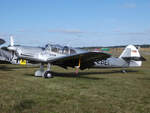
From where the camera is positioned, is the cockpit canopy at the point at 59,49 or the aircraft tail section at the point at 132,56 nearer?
the cockpit canopy at the point at 59,49

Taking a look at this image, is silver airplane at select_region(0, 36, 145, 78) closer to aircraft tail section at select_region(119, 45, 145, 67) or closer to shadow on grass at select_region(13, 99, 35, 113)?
aircraft tail section at select_region(119, 45, 145, 67)

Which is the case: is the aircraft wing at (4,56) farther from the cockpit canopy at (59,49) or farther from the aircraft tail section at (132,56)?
the aircraft tail section at (132,56)

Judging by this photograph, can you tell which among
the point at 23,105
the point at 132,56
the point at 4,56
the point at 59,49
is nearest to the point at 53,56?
the point at 59,49

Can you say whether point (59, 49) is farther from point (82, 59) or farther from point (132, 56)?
point (132, 56)

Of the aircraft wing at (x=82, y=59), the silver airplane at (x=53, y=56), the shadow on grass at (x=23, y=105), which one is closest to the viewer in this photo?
the shadow on grass at (x=23, y=105)

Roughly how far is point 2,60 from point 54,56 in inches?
276

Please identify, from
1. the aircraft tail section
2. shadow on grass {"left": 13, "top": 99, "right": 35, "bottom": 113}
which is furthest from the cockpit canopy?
shadow on grass {"left": 13, "top": 99, "right": 35, "bottom": 113}

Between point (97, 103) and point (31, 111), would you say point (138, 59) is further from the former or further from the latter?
point (31, 111)

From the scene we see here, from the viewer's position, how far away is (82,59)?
10.9 meters

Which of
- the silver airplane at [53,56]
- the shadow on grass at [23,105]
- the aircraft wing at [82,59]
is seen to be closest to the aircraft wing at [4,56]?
the silver airplane at [53,56]

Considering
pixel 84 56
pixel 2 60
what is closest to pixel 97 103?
pixel 84 56

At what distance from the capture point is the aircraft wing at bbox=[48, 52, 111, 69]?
32.0 feet

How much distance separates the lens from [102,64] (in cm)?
1312

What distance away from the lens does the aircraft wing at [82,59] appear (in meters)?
9.76
